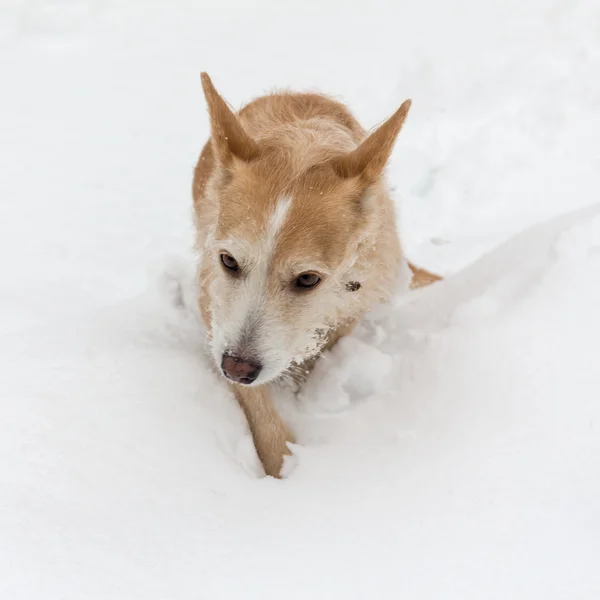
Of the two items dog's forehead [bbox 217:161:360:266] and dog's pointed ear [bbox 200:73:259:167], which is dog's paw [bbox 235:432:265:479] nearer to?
dog's forehead [bbox 217:161:360:266]

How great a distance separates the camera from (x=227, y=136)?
8.05ft

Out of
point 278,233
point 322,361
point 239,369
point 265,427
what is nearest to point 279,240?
point 278,233

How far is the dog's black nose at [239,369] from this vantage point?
7.61ft

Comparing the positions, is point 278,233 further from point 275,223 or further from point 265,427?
point 265,427

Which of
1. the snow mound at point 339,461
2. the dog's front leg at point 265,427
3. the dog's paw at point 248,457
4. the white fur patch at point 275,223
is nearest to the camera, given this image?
the snow mound at point 339,461

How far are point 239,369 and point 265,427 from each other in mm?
562

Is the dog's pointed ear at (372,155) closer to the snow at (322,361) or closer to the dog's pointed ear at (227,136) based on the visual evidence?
the dog's pointed ear at (227,136)

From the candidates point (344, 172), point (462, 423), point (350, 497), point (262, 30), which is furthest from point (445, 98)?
point (350, 497)

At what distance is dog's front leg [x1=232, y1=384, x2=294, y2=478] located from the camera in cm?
271

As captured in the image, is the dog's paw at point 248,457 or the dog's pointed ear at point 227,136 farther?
the dog's paw at point 248,457

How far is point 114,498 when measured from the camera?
2061mm

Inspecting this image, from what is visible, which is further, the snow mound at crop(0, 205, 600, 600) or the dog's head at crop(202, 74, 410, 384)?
the dog's head at crop(202, 74, 410, 384)

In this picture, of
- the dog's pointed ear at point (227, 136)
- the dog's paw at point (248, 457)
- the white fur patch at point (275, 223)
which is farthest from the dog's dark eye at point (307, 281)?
the dog's paw at point (248, 457)

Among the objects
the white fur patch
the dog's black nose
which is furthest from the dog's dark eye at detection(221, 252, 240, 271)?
the dog's black nose
